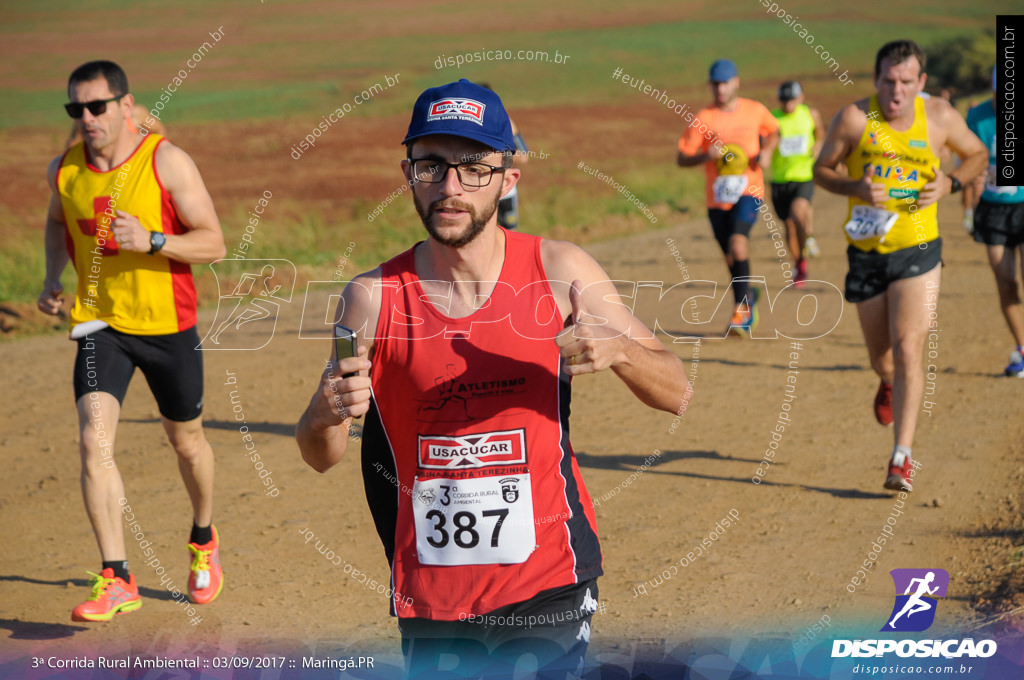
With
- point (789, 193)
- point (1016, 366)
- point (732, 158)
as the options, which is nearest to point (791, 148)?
point (789, 193)

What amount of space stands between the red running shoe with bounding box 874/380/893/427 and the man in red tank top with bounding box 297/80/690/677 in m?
3.82

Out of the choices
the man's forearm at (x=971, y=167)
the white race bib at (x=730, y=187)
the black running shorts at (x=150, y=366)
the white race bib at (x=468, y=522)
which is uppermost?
the white race bib at (x=730, y=187)

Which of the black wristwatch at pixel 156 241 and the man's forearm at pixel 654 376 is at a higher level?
the black wristwatch at pixel 156 241

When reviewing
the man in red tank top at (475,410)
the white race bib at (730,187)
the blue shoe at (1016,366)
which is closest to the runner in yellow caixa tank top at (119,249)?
the man in red tank top at (475,410)

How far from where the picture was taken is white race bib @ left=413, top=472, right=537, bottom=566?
2.99 metres

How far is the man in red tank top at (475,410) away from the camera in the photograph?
2900 mm

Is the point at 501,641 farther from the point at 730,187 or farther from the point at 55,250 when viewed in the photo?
the point at 730,187

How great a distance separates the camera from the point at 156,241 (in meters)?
4.96

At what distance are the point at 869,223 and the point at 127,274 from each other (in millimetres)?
3958

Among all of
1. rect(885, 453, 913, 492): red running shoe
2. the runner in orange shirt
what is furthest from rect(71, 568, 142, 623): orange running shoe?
the runner in orange shirt

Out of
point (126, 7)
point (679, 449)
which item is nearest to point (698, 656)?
point (679, 449)

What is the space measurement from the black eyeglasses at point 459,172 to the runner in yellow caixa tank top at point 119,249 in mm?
2569

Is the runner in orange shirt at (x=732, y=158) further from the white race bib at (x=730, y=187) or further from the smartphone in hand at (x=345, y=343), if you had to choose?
the smartphone in hand at (x=345, y=343)

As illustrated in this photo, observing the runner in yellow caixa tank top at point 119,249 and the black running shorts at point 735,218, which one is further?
the black running shorts at point 735,218
